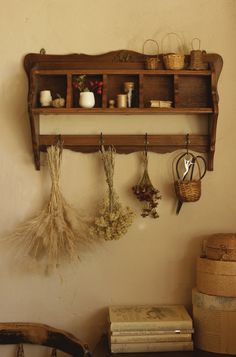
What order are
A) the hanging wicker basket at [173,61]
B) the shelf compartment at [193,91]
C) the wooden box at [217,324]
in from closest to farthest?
the wooden box at [217,324], the hanging wicker basket at [173,61], the shelf compartment at [193,91]

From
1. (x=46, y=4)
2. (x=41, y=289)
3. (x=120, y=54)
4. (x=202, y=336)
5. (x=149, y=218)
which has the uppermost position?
(x=46, y=4)

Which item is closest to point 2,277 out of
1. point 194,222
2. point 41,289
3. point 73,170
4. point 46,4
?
point 41,289

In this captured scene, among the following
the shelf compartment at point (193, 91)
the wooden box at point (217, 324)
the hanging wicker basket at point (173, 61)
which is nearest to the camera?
the wooden box at point (217, 324)

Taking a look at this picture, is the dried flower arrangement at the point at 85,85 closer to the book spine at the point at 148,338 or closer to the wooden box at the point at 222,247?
the wooden box at the point at 222,247

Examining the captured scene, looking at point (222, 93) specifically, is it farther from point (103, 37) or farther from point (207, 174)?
point (103, 37)

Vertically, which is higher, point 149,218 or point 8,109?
point 8,109

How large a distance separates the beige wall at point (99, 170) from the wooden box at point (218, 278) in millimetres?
210

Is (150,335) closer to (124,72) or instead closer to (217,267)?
(217,267)

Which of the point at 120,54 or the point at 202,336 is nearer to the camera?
the point at 202,336

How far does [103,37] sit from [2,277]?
119cm

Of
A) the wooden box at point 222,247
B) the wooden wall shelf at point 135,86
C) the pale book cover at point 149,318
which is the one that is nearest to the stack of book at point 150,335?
the pale book cover at point 149,318

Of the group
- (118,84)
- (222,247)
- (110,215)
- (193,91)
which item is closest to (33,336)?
(110,215)

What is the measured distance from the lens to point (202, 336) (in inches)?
83.7

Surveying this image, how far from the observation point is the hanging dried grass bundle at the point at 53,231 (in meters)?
2.20
